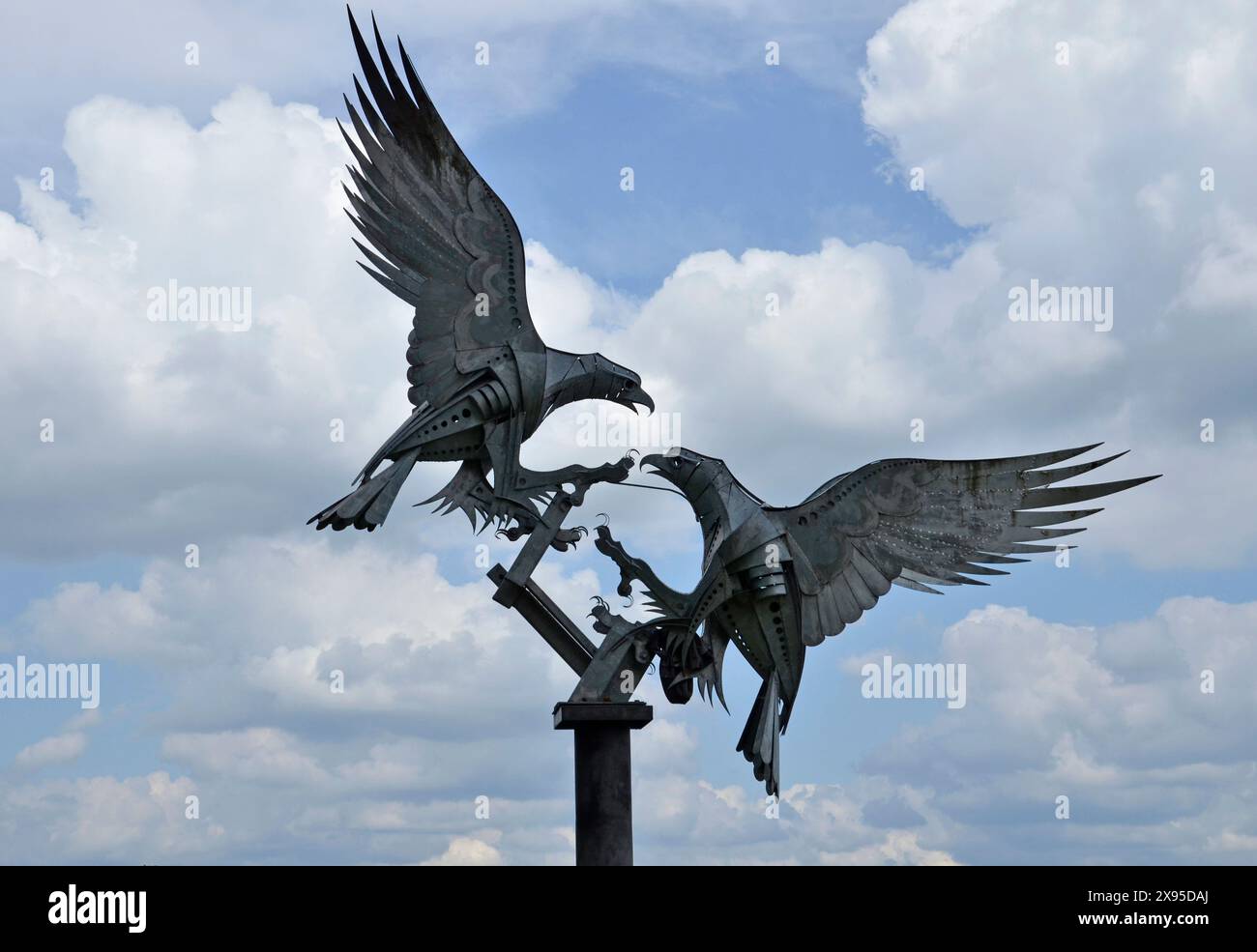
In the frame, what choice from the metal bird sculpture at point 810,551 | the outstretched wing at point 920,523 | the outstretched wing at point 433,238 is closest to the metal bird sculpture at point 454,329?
the outstretched wing at point 433,238

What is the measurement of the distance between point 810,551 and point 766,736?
8.38 ft

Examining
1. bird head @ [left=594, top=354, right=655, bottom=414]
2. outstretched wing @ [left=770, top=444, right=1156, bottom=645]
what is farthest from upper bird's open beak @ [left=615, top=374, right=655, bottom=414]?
outstretched wing @ [left=770, top=444, right=1156, bottom=645]

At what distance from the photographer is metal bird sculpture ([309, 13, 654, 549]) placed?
2272 cm

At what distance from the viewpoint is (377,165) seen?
23.3m

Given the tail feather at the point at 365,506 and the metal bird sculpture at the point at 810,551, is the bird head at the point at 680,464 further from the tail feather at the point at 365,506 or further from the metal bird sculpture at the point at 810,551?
the tail feather at the point at 365,506

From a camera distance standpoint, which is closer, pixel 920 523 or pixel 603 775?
pixel 603 775

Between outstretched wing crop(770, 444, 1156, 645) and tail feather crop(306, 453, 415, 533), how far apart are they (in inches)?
204

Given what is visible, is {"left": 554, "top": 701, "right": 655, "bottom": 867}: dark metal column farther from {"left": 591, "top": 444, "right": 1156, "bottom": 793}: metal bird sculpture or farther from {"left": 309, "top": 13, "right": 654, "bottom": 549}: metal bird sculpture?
{"left": 309, "top": 13, "right": 654, "bottom": 549}: metal bird sculpture

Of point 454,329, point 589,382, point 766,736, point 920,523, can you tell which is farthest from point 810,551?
point 454,329

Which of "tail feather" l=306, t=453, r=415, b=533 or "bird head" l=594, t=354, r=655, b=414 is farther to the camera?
"bird head" l=594, t=354, r=655, b=414

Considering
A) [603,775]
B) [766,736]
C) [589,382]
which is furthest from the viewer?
[589,382]

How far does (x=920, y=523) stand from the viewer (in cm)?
2341

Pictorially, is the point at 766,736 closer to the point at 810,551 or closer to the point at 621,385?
the point at 810,551
